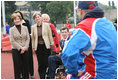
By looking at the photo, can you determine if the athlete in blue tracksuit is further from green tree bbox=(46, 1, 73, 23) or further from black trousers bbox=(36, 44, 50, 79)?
green tree bbox=(46, 1, 73, 23)

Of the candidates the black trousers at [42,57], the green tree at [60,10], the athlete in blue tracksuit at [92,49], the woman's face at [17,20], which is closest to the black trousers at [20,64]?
the black trousers at [42,57]

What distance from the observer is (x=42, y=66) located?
6.15m

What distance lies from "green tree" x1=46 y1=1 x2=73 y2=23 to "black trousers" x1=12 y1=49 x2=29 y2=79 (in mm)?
34509

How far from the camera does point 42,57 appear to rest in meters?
6.05

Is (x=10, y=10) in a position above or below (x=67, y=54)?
above

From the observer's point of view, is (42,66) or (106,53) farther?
(42,66)

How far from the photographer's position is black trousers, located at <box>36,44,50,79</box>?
19.7ft

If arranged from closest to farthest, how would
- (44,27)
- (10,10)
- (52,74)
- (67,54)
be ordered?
(67,54) → (52,74) → (44,27) → (10,10)

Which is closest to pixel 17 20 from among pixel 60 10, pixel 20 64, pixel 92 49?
pixel 20 64

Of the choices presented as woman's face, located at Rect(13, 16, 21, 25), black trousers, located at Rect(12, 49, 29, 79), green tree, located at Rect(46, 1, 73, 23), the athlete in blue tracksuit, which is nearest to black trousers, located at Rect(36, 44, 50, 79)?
black trousers, located at Rect(12, 49, 29, 79)

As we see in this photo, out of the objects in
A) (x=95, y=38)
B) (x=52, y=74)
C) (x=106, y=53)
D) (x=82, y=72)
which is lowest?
(x=52, y=74)

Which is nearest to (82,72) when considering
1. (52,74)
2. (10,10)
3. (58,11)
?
(52,74)

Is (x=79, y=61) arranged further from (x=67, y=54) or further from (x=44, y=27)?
(x=44, y=27)

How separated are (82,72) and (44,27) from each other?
356 centimetres
